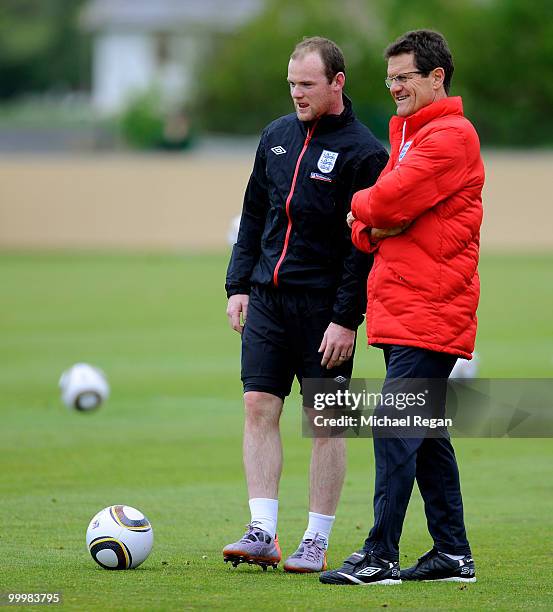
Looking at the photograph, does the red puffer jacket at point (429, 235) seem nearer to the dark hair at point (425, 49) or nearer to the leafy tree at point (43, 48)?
the dark hair at point (425, 49)

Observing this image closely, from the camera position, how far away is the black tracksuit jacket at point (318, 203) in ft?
22.2

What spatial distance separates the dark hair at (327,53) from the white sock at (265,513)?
2.07 meters

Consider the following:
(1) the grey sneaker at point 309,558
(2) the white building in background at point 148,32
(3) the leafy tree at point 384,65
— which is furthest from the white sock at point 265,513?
(2) the white building in background at point 148,32

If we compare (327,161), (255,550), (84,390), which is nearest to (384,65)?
(84,390)

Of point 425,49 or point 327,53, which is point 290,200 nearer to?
point 327,53

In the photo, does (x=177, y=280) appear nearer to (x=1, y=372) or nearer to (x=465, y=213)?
(x=1, y=372)

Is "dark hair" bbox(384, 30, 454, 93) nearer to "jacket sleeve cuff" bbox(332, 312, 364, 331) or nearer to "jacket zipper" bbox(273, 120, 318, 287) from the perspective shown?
"jacket zipper" bbox(273, 120, 318, 287)

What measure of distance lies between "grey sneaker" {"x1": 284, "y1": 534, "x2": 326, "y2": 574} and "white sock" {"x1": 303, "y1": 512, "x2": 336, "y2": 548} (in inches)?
0.8

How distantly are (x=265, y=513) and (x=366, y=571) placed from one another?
0.78 metres

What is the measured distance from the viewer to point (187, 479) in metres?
9.82

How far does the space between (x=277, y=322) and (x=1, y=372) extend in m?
9.64

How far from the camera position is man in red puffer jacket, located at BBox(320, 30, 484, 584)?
242 inches

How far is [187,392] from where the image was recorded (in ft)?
47.8

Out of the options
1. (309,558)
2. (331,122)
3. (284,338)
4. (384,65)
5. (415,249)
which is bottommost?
(309,558)
